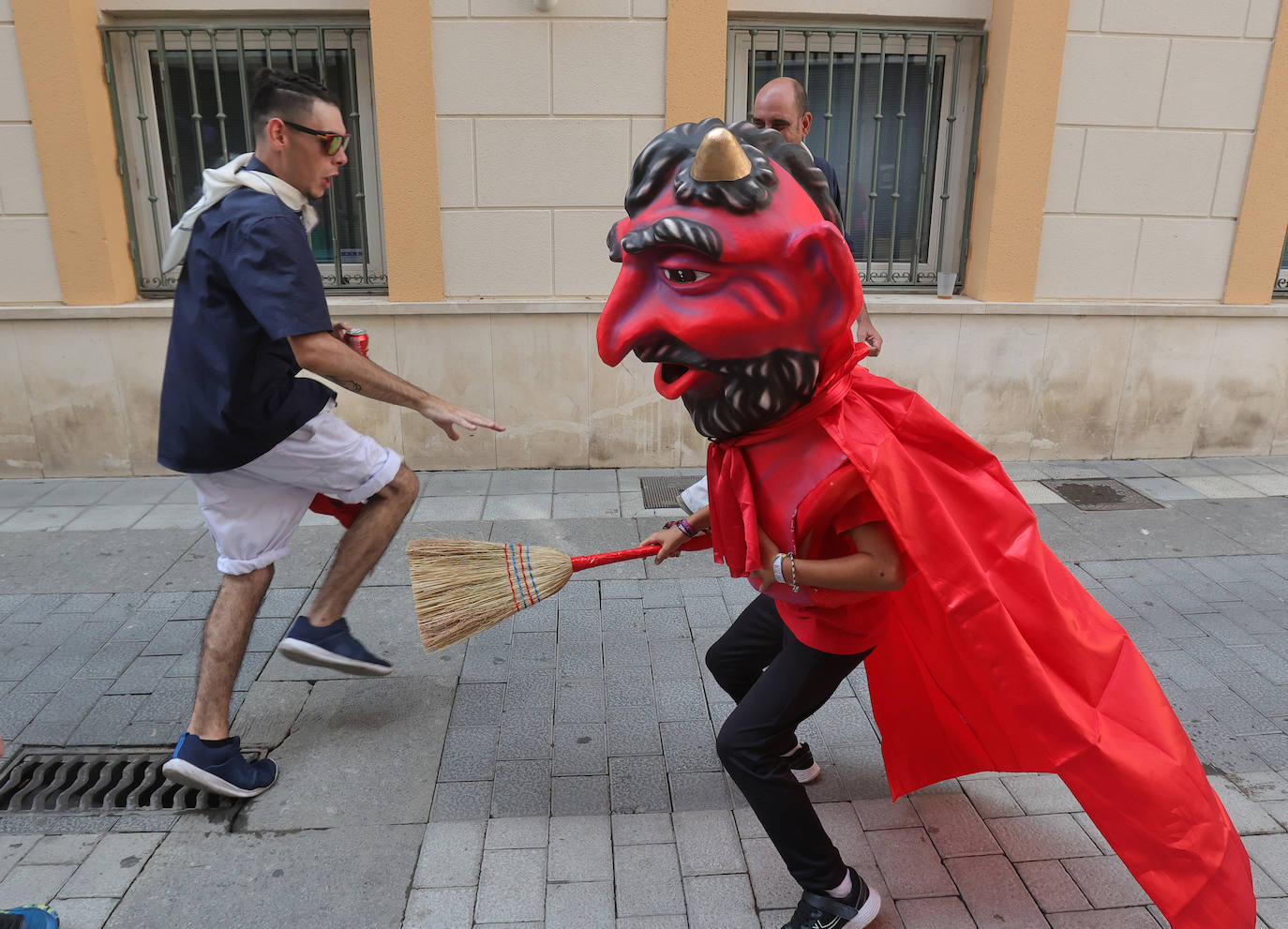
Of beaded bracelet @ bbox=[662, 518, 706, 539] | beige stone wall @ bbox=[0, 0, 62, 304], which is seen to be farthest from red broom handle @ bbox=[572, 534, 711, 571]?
beige stone wall @ bbox=[0, 0, 62, 304]

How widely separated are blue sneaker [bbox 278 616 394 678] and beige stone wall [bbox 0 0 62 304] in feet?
12.3

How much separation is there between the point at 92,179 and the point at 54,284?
702 millimetres

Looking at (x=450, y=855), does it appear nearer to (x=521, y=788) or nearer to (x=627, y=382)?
(x=521, y=788)

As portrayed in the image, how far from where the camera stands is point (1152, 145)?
19.1 feet

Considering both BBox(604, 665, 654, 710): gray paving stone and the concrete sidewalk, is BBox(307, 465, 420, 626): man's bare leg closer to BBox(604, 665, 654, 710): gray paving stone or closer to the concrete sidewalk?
the concrete sidewalk

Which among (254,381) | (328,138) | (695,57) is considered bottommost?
(254,381)

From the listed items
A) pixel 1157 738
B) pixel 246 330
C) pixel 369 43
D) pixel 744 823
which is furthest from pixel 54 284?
pixel 1157 738

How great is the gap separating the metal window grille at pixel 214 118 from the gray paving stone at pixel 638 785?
391 centimetres

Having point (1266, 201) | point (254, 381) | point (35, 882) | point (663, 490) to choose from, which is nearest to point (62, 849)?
point (35, 882)

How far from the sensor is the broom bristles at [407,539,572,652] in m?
2.71

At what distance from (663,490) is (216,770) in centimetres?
328

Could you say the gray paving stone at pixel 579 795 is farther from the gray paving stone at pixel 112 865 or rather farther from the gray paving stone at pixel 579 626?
the gray paving stone at pixel 112 865

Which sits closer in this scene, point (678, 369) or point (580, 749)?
point (678, 369)

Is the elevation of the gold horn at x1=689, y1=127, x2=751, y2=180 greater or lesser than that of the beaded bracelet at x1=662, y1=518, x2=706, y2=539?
greater
